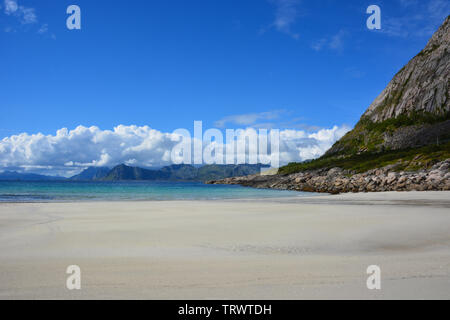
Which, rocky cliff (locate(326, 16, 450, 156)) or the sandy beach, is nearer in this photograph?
the sandy beach

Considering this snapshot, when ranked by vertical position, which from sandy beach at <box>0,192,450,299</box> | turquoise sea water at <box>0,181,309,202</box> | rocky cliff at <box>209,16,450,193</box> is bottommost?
turquoise sea water at <box>0,181,309,202</box>

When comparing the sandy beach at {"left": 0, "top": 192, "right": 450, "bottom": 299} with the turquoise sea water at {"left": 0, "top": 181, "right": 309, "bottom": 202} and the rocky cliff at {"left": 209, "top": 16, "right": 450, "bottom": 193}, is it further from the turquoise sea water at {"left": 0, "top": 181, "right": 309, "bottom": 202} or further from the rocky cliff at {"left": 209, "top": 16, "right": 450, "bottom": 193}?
the rocky cliff at {"left": 209, "top": 16, "right": 450, "bottom": 193}

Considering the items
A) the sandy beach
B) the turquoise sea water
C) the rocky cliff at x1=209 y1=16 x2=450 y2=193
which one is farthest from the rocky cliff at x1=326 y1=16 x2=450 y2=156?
the sandy beach

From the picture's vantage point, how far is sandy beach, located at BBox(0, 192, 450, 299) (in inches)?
229

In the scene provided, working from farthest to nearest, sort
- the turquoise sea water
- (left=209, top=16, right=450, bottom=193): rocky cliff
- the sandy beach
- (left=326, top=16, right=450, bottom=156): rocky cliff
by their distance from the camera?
(left=326, top=16, right=450, bottom=156): rocky cliff
(left=209, top=16, right=450, bottom=193): rocky cliff
the turquoise sea water
the sandy beach

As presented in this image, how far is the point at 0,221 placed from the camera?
52.1ft

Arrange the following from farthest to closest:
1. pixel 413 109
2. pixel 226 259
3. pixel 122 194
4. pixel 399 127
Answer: pixel 413 109 → pixel 399 127 → pixel 122 194 → pixel 226 259

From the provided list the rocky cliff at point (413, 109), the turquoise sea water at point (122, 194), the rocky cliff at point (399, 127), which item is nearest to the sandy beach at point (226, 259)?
the turquoise sea water at point (122, 194)

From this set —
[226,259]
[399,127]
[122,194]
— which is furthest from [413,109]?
[226,259]

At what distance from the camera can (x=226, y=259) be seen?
8.38 metres

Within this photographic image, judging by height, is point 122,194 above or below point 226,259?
below

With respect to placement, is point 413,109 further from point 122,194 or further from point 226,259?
point 226,259
